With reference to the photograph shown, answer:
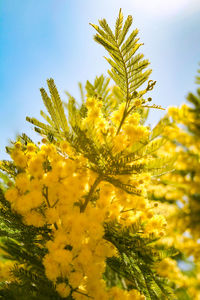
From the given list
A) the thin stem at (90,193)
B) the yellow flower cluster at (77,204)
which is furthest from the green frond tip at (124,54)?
the thin stem at (90,193)

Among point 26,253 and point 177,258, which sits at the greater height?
point 177,258

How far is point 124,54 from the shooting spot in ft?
4.84

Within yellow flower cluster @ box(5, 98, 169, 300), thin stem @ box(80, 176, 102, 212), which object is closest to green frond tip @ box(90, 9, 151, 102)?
yellow flower cluster @ box(5, 98, 169, 300)

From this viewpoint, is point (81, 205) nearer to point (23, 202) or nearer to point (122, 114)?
point (23, 202)

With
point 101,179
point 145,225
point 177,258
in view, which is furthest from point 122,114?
point 177,258

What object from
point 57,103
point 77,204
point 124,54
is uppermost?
point 124,54

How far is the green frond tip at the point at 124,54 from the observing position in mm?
1413

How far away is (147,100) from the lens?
1.62m

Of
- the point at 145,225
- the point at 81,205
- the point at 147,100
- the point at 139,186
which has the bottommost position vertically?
the point at 81,205

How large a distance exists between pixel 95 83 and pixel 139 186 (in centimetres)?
96

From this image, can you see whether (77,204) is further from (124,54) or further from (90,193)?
(124,54)

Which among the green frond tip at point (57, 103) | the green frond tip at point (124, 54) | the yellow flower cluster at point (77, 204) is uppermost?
the green frond tip at point (124, 54)

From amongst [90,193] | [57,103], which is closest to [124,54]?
[57,103]

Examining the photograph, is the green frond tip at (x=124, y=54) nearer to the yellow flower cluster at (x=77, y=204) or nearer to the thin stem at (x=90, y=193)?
the yellow flower cluster at (x=77, y=204)
